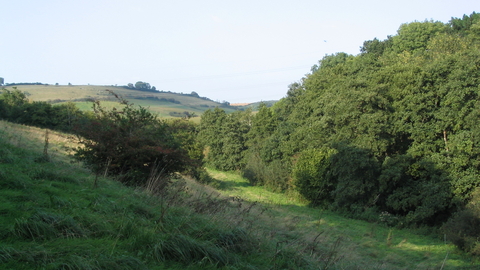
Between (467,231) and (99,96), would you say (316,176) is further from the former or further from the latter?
(99,96)

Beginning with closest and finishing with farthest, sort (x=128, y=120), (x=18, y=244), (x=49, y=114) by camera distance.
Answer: (x=18, y=244), (x=128, y=120), (x=49, y=114)

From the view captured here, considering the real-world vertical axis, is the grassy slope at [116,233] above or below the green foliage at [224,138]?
above

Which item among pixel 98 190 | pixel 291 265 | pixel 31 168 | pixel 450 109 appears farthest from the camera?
pixel 450 109

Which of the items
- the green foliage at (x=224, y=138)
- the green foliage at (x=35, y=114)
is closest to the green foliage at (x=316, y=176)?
the green foliage at (x=224, y=138)

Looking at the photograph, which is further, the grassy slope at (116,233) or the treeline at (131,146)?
Result: the treeline at (131,146)

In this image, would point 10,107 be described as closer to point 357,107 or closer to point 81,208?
point 357,107

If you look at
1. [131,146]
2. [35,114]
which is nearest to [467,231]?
[131,146]

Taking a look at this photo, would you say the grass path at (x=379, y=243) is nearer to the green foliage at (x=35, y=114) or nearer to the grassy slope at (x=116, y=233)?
the grassy slope at (x=116, y=233)

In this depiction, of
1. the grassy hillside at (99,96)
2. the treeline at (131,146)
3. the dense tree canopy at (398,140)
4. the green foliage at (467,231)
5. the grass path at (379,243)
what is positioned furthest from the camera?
the grassy hillside at (99,96)

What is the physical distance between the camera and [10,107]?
42.4 meters

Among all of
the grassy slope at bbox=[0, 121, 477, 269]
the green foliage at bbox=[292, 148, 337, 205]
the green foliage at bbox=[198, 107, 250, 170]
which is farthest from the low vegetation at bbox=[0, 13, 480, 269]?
the green foliage at bbox=[198, 107, 250, 170]

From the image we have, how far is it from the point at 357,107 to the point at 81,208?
85.3 feet

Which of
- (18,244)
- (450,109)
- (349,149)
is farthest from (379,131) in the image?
(18,244)

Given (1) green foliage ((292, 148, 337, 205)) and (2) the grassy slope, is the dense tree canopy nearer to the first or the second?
(1) green foliage ((292, 148, 337, 205))
